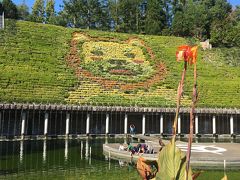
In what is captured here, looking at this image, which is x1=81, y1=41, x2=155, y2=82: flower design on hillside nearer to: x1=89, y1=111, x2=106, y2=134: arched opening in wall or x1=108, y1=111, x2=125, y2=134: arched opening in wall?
x1=108, y1=111, x2=125, y2=134: arched opening in wall

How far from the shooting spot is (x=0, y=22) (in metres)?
55.2

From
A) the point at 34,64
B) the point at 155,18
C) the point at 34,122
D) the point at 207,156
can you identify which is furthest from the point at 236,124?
the point at 155,18

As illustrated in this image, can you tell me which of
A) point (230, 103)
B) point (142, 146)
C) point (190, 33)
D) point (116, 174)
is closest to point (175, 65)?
point (230, 103)

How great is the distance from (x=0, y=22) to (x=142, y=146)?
3879 centimetres

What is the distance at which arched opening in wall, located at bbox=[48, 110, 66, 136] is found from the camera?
37.0 metres

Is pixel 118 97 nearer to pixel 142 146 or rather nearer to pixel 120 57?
pixel 120 57

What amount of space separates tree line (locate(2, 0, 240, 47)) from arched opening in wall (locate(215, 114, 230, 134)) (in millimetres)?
37972

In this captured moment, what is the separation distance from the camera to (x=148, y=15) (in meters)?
84.1

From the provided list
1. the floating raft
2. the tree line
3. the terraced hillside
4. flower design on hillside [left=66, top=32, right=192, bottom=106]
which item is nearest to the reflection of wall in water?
the terraced hillside

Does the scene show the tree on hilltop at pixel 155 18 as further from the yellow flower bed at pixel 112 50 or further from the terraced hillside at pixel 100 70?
the yellow flower bed at pixel 112 50

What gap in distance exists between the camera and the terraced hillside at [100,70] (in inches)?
1624

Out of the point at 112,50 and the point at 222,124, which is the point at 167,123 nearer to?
the point at 222,124

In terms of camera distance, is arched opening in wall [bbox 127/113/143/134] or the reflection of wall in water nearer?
the reflection of wall in water

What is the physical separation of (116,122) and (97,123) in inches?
85.9
